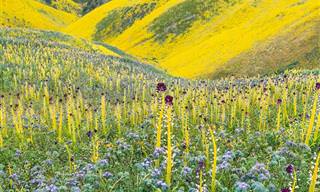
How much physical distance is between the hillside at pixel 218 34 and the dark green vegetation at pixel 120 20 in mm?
420

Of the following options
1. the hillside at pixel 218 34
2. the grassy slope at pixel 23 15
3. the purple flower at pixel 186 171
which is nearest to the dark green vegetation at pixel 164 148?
the purple flower at pixel 186 171

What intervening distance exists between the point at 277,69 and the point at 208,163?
4235 centimetres

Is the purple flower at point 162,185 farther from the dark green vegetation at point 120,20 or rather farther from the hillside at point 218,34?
the dark green vegetation at point 120,20

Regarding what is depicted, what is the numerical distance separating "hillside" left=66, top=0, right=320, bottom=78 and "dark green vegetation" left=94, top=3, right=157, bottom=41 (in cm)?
42

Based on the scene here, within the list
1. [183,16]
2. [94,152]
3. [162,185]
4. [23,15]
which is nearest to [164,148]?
[94,152]

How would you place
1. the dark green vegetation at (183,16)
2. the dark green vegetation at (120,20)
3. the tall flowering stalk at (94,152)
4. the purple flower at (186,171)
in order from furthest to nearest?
the dark green vegetation at (120,20) < the dark green vegetation at (183,16) < the tall flowering stalk at (94,152) < the purple flower at (186,171)

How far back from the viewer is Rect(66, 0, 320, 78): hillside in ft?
168

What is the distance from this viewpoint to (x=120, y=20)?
123250 millimetres

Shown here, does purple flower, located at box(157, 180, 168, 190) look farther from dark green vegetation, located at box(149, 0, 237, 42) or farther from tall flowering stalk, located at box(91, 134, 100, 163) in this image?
dark green vegetation, located at box(149, 0, 237, 42)

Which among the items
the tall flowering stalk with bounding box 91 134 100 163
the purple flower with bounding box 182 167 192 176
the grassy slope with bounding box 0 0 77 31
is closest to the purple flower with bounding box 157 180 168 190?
the purple flower with bounding box 182 167 192 176

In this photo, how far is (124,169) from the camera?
8555 millimetres

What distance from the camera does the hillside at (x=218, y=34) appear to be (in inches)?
2013

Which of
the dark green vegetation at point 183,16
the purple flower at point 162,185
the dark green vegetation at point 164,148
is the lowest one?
the dark green vegetation at point 164,148

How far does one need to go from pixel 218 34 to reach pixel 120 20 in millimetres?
55280
